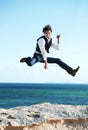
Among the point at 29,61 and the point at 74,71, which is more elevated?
the point at 29,61

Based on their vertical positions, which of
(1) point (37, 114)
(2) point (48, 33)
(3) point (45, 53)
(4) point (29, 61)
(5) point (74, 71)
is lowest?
(1) point (37, 114)

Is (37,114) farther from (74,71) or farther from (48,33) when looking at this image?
(48,33)

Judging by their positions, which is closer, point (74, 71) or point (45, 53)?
point (45, 53)

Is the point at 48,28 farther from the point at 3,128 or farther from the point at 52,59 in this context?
the point at 3,128

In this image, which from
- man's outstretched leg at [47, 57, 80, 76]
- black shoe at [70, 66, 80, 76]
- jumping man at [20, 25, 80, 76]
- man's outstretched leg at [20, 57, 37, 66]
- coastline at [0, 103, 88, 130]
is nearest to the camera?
jumping man at [20, 25, 80, 76]

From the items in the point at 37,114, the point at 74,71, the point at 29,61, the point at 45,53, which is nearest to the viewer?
the point at 45,53

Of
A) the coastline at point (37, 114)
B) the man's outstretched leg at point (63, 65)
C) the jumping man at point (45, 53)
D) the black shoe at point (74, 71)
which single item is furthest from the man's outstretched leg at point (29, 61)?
the coastline at point (37, 114)

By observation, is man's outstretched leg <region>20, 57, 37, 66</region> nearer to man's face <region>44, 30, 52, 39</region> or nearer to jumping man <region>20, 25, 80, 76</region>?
jumping man <region>20, 25, 80, 76</region>

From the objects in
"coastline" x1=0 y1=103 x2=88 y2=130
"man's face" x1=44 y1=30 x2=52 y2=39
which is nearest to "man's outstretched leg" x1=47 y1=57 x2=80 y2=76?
"man's face" x1=44 y1=30 x2=52 y2=39

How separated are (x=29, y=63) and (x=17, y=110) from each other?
46.1 feet

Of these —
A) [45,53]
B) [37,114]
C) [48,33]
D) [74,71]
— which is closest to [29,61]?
[45,53]

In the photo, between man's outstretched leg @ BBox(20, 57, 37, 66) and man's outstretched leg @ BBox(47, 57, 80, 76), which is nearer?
man's outstretched leg @ BBox(20, 57, 37, 66)

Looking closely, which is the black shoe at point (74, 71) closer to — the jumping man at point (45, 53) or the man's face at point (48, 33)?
the jumping man at point (45, 53)

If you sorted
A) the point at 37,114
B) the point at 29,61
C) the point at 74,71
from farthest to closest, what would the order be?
the point at 37,114 < the point at 74,71 < the point at 29,61
